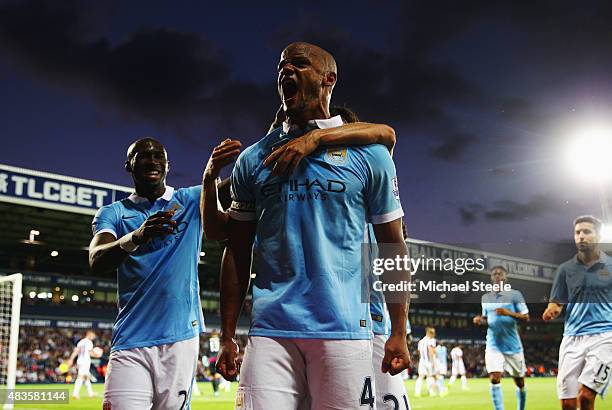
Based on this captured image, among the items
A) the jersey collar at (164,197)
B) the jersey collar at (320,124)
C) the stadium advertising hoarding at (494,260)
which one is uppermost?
the stadium advertising hoarding at (494,260)

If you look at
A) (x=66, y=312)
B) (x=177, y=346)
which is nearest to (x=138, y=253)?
(x=177, y=346)

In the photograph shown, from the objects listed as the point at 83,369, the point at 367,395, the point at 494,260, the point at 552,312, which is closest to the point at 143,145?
the point at 367,395

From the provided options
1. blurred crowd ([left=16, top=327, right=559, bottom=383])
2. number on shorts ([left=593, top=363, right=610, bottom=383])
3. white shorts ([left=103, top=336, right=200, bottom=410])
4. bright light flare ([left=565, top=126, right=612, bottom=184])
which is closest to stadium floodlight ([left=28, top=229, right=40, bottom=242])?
blurred crowd ([left=16, top=327, right=559, bottom=383])

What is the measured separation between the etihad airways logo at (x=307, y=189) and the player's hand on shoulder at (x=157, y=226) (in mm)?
1583

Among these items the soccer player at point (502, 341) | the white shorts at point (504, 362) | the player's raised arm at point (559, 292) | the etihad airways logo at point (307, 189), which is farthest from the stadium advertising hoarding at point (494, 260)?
the etihad airways logo at point (307, 189)

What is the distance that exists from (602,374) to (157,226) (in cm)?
621

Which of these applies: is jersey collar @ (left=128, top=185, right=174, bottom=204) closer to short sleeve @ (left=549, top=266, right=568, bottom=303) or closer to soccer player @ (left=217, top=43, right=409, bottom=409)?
soccer player @ (left=217, top=43, right=409, bottom=409)

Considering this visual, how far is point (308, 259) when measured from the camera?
2783mm

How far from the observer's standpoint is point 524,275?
48656 mm

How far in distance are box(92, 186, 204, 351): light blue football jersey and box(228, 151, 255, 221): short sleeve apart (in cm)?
183

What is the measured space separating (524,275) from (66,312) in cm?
2992

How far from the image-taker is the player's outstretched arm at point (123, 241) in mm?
4332

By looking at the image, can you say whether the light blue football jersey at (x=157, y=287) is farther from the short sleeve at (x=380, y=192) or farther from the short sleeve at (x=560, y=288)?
the short sleeve at (x=560, y=288)

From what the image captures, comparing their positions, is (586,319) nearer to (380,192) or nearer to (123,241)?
(123,241)
